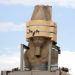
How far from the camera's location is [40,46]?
1843 inches

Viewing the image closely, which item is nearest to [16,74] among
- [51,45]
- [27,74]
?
[27,74]

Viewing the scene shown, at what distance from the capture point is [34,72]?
45375mm

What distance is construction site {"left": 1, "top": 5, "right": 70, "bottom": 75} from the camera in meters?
46.3


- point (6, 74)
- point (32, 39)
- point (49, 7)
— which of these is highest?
point (49, 7)

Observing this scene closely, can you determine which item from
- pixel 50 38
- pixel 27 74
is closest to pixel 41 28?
pixel 50 38

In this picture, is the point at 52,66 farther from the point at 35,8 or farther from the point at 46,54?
the point at 35,8

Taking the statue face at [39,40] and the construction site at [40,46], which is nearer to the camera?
the construction site at [40,46]

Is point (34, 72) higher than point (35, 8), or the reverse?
point (35, 8)

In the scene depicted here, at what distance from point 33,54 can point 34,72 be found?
82.9 inches

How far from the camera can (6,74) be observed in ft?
154

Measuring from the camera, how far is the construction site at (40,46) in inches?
1823

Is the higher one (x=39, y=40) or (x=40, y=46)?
(x=39, y=40)

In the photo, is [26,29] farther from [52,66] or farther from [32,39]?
[52,66]

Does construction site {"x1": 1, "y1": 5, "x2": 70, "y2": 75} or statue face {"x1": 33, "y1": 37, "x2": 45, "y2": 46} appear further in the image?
statue face {"x1": 33, "y1": 37, "x2": 45, "y2": 46}
